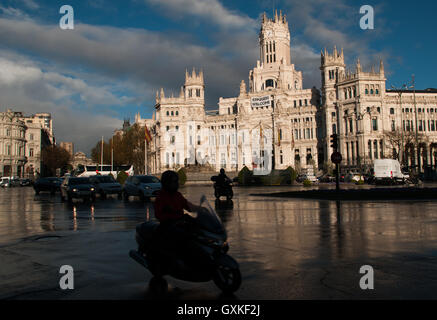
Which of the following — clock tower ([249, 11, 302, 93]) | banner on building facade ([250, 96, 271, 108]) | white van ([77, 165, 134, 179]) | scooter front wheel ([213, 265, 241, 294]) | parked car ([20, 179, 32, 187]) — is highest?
clock tower ([249, 11, 302, 93])

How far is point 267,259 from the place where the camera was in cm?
781

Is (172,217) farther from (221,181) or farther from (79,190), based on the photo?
(79,190)

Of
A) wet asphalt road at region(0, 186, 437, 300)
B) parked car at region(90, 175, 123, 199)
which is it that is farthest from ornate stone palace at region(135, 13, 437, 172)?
wet asphalt road at region(0, 186, 437, 300)

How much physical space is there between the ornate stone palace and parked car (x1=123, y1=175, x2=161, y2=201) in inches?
2332

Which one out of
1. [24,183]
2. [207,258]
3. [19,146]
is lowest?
[207,258]

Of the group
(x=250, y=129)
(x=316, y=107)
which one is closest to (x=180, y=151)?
(x=250, y=129)

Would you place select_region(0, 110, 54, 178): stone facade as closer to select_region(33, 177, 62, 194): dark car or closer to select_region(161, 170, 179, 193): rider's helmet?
select_region(33, 177, 62, 194): dark car

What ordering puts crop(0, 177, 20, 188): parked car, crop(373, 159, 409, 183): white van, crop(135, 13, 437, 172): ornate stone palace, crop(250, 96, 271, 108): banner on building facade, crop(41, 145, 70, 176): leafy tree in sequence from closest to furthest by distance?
crop(373, 159, 409, 183): white van
crop(0, 177, 20, 188): parked car
crop(135, 13, 437, 172): ornate stone palace
crop(250, 96, 271, 108): banner on building facade
crop(41, 145, 70, 176): leafy tree

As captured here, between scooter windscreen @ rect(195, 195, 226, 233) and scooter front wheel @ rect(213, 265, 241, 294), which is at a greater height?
scooter windscreen @ rect(195, 195, 226, 233)

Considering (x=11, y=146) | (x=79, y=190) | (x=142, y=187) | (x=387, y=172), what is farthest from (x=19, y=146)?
(x=142, y=187)

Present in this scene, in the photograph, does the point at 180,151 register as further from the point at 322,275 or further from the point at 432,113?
the point at 322,275

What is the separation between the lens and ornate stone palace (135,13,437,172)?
3536 inches

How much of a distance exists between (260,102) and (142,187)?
79553 millimetres

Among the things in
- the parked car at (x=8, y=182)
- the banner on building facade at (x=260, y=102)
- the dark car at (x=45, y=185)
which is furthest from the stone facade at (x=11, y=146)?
the dark car at (x=45, y=185)
